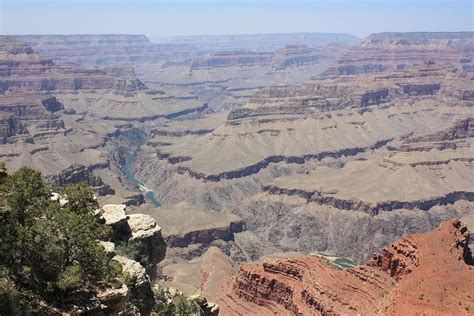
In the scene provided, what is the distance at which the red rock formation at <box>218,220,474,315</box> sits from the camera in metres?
45.2

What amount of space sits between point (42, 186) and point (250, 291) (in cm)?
3765

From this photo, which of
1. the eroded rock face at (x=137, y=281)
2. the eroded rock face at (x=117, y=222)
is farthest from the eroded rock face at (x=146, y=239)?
the eroded rock face at (x=137, y=281)

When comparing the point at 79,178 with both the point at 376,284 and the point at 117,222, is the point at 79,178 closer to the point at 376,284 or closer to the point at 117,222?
the point at 376,284

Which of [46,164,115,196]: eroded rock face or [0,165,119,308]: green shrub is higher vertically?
[0,165,119,308]: green shrub

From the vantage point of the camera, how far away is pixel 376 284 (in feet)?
177

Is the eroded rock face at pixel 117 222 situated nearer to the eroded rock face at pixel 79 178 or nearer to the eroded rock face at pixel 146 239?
the eroded rock face at pixel 146 239

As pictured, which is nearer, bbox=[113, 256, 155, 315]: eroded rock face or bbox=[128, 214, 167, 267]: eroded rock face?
bbox=[113, 256, 155, 315]: eroded rock face

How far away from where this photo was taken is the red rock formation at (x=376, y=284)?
148ft

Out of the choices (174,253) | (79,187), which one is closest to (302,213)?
(174,253)

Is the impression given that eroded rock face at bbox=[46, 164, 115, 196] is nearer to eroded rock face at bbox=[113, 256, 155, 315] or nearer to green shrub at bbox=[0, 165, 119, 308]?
eroded rock face at bbox=[113, 256, 155, 315]

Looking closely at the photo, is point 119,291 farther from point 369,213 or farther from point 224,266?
point 369,213

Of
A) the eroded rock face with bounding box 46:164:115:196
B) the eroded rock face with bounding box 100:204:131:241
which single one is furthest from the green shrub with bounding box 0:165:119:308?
the eroded rock face with bounding box 46:164:115:196

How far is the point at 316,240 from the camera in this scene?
566ft

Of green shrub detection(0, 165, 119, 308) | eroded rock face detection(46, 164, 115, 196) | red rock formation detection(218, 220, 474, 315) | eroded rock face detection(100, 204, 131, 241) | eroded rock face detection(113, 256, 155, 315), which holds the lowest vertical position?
eroded rock face detection(46, 164, 115, 196)
